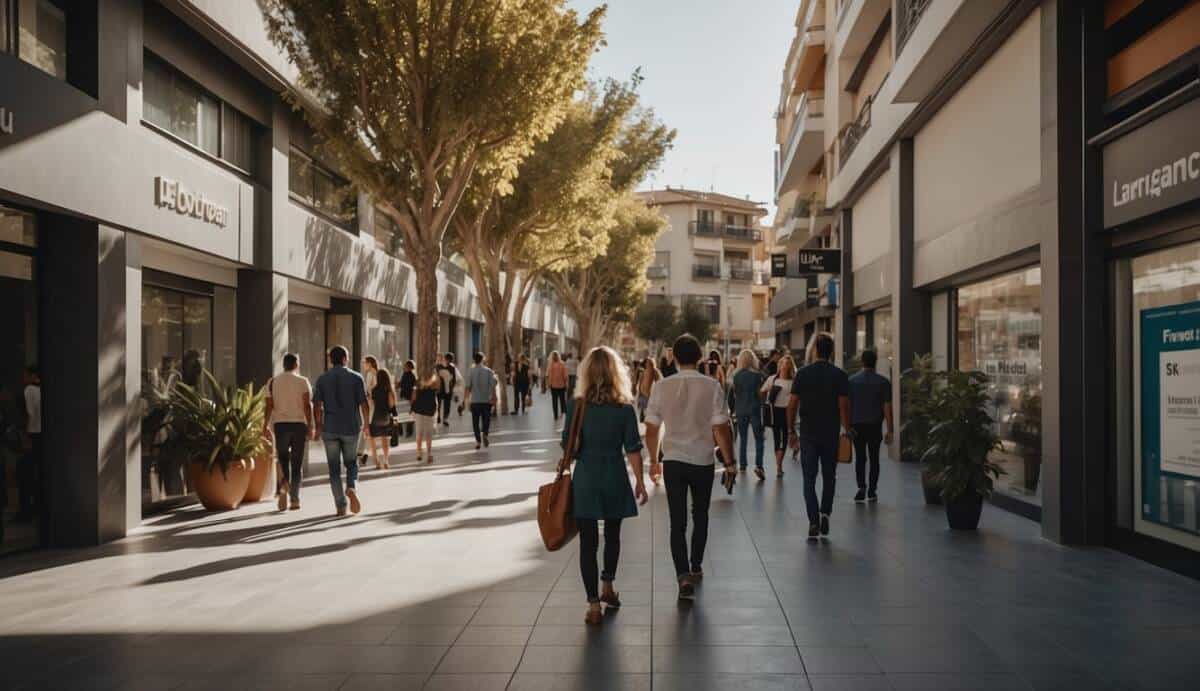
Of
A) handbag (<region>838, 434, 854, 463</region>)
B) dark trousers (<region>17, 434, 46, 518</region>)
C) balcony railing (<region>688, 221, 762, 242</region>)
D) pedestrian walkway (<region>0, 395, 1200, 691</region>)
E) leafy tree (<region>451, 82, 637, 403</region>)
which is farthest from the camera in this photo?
balcony railing (<region>688, 221, 762, 242</region>)

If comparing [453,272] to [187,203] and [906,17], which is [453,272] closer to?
[906,17]

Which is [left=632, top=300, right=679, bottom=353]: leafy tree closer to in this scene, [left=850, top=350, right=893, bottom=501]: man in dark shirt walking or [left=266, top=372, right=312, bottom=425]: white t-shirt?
[left=850, top=350, right=893, bottom=501]: man in dark shirt walking

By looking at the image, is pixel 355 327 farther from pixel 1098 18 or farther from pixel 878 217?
pixel 1098 18

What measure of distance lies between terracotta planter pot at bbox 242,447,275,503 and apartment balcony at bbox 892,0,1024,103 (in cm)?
956

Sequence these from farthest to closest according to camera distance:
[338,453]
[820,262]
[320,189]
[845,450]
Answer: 1. [820,262]
2. [320,189]
3. [338,453]
4. [845,450]

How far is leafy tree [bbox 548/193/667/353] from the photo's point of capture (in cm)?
4631

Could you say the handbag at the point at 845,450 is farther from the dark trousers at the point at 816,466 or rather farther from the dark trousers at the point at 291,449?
the dark trousers at the point at 291,449

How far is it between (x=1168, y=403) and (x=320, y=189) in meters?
14.7

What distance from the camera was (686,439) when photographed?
6.87 m

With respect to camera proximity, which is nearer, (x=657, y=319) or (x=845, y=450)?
(x=845, y=450)

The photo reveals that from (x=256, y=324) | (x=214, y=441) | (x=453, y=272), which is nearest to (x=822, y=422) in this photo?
(x=214, y=441)

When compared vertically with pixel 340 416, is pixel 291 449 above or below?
below

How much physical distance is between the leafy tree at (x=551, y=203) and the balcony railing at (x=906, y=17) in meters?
9.99

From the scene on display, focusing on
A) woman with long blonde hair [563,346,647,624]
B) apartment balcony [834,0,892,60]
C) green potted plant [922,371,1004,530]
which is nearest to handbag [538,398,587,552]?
woman with long blonde hair [563,346,647,624]
